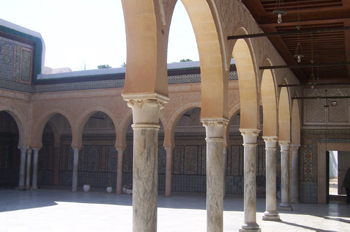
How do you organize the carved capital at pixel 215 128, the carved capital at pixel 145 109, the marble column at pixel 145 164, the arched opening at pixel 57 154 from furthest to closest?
the arched opening at pixel 57 154
the carved capital at pixel 215 128
the carved capital at pixel 145 109
the marble column at pixel 145 164

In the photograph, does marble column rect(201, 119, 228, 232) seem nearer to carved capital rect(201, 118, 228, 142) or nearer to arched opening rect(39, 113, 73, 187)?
carved capital rect(201, 118, 228, 142)

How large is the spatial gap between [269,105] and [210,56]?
419cm

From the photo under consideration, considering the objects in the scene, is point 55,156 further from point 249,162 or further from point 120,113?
point 249,162

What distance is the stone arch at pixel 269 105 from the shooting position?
10.1m

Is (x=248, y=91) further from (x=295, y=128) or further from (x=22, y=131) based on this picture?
(x=22, y=131)

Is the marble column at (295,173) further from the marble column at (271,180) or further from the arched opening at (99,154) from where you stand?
the arched opening at (99,154)

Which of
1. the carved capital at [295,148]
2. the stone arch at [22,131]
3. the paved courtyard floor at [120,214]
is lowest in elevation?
the paved courtyard floor at [120,214]

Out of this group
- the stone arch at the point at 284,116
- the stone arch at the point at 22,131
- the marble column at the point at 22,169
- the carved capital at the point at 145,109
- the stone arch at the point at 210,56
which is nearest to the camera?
the carved capital at the point at 145,109

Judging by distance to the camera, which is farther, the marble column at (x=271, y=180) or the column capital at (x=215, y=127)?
the marble column at (x=271, y=180)

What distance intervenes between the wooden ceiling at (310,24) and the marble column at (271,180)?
2.37 m

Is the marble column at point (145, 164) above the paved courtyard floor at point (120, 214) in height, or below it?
above

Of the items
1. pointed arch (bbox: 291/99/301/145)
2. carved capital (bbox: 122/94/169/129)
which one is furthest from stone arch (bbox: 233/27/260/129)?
pointed arch (bbox: 291/99/301/145)

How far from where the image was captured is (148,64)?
4.43 meters

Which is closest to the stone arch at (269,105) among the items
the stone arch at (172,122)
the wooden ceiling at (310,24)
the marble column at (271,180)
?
the marble column at (271,180)
